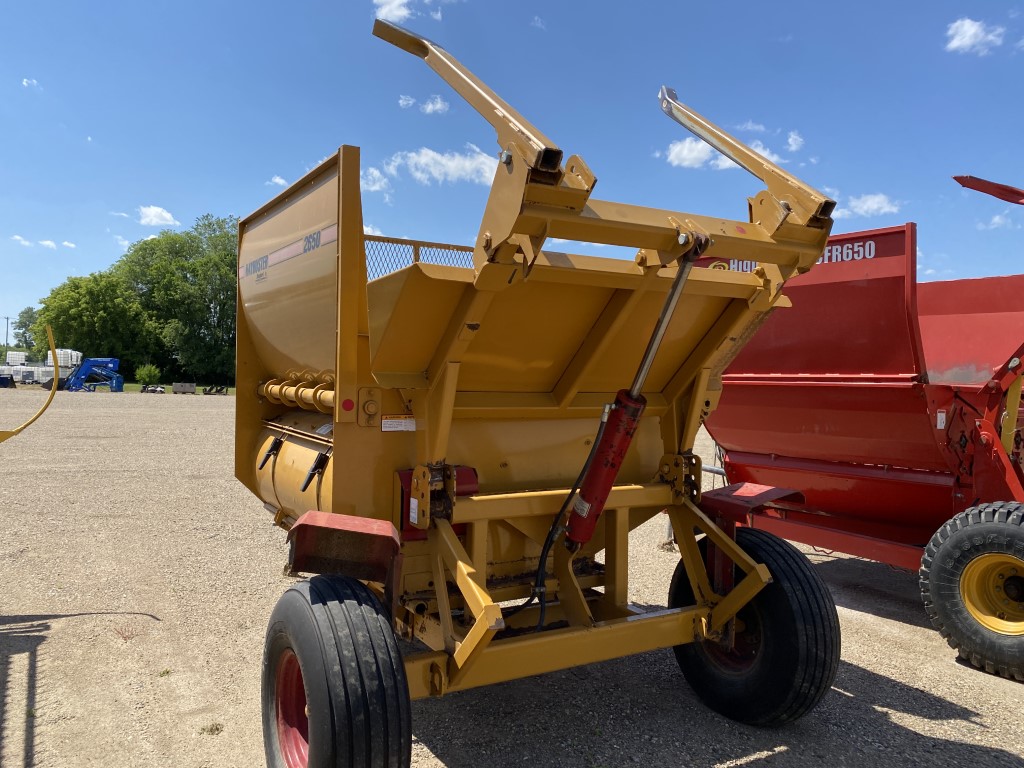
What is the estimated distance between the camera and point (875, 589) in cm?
627

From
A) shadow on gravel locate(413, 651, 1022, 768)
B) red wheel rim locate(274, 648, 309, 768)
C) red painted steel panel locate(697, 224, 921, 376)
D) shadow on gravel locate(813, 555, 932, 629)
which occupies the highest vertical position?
red painted steel panel locate(697, 224, 921, 376)

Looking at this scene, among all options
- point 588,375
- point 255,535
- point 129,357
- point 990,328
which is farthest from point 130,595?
point 129,357

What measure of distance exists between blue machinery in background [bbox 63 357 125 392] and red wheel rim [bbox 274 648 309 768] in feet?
137

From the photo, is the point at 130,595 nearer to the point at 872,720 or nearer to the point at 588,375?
the point at 588,375

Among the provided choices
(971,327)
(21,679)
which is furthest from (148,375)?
(971,327)

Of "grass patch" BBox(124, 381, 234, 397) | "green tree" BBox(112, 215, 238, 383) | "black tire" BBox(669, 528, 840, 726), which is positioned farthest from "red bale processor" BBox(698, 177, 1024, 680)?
"green tree" BBox(112, 215, 238, 383)

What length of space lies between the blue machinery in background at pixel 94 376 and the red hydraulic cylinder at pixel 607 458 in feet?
139

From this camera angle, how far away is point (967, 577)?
4.62m

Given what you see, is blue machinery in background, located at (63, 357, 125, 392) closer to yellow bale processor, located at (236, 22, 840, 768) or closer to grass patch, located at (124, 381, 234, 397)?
grass patch, located at (124, 381, 234, 397)

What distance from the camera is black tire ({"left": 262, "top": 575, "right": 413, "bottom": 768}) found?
2.51m

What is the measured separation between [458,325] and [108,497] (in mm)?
7968

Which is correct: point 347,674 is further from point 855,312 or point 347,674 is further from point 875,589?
point 875,589

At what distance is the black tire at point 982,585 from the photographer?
439 centimetres

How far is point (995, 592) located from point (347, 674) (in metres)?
4.17
